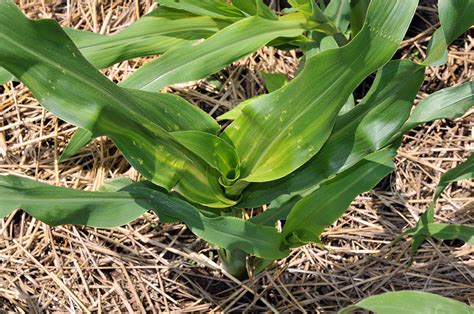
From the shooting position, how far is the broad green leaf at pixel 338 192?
3.29 ft

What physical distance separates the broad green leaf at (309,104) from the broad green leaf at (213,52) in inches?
6.5

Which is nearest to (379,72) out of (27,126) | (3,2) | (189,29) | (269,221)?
(269,221)

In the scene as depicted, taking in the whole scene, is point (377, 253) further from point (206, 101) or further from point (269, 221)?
point (206, 101)

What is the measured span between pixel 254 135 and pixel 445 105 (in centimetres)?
31

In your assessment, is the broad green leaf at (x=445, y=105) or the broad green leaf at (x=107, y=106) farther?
the broad green leaf at (x=445, y=105)

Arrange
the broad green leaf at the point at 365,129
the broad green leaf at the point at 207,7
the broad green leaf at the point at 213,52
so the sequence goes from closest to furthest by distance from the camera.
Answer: the broad green leaf at the point at 365,129, the broad green leaf at the point at 213,52, the broad green leaf at the point at 207,7

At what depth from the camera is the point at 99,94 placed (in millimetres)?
856

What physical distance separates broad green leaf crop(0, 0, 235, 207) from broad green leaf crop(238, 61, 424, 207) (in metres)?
0.11

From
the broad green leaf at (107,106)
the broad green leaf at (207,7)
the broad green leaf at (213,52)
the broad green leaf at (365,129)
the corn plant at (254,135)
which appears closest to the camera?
the broad green leaf at (107,106)

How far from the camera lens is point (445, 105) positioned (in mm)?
1080

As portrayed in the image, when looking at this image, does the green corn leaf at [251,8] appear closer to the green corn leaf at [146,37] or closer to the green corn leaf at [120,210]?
the green corn leaf at [146,37]

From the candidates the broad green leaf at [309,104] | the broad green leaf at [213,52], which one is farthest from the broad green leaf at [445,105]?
the broad green leaf at [213,52]

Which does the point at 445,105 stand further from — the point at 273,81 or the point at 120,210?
the point at 120,210

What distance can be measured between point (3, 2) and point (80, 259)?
0.59 metres
